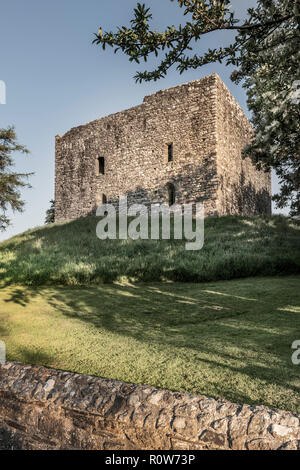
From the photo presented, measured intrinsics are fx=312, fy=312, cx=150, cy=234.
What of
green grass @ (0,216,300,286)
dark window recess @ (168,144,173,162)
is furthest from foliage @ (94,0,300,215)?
dark window recess @ (168,144,173,162)

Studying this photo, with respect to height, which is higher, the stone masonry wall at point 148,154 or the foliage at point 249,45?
the stone masonry wall at point 148,154

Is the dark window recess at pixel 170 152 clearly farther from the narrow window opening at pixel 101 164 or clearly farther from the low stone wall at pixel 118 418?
the low stone wall at pixel 118 418

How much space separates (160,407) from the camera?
2076 millimetres

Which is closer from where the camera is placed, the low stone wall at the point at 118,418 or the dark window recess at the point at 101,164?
the low stone wall at the point at 118,418

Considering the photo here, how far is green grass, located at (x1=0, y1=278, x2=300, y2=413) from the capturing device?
7.66 feet

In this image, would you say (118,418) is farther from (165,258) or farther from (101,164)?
(101,164)

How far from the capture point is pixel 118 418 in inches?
84.2

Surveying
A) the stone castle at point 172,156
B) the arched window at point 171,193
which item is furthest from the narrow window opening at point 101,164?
the arched window at point 171,193

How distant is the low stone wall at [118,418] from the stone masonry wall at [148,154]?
13165 millimetres

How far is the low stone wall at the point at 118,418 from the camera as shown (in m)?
1.83

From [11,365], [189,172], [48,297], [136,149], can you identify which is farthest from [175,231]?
[11,365]

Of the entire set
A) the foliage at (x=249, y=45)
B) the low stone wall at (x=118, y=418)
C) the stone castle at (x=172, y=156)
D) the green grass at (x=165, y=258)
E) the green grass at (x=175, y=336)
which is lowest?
the low stone wall at (x=118, y=418)

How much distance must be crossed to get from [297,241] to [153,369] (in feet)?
28.0
